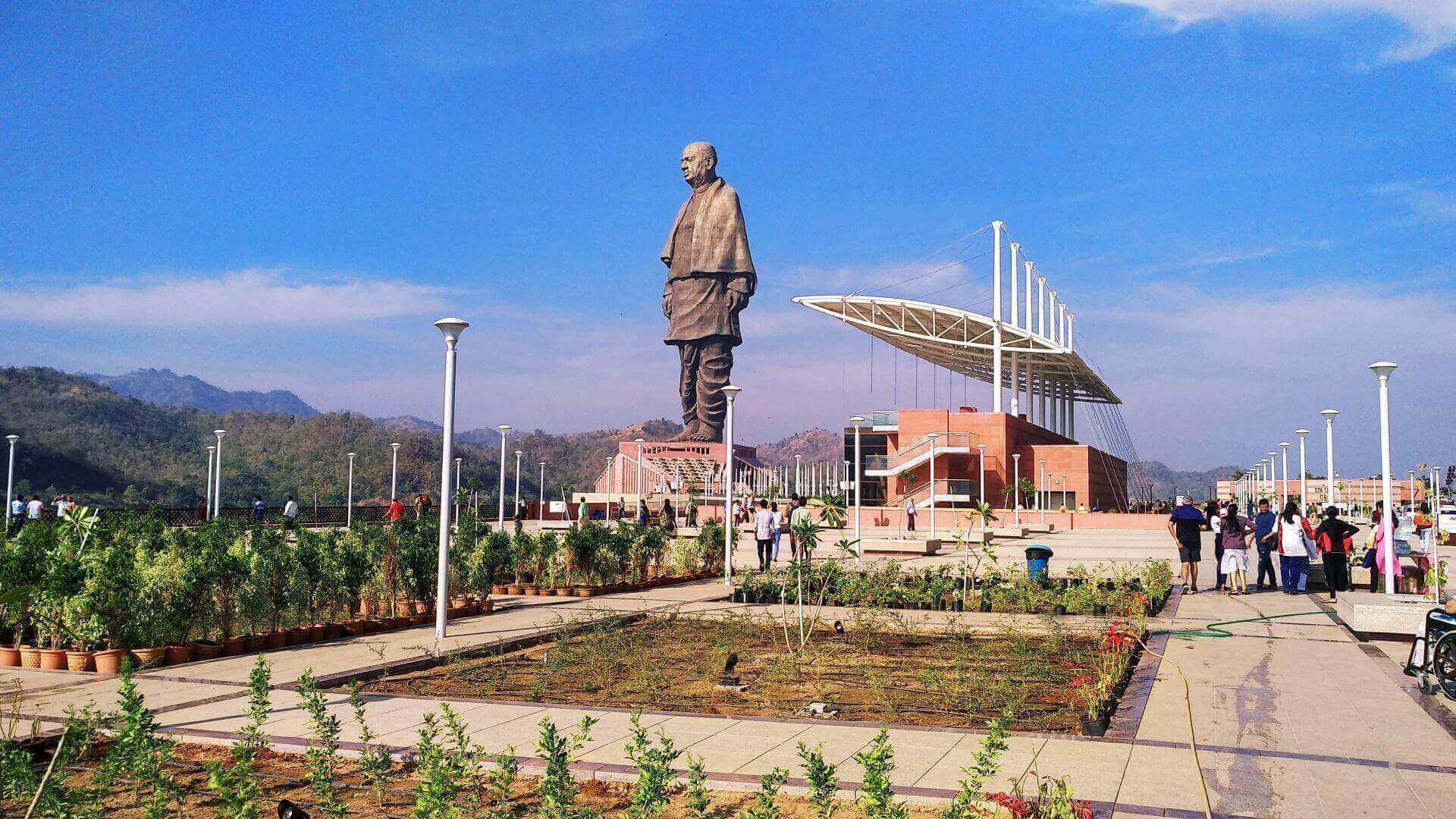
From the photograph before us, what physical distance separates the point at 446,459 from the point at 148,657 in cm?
296

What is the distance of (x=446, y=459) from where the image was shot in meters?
10.0

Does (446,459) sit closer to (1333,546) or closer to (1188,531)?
(1188,531)

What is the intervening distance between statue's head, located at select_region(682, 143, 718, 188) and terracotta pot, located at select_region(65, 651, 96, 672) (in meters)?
47.5

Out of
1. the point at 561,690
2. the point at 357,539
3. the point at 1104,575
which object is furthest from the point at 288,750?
the point at 1104,575

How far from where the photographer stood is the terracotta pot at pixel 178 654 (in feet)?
28.3

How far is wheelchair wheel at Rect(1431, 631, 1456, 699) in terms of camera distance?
7.37 m

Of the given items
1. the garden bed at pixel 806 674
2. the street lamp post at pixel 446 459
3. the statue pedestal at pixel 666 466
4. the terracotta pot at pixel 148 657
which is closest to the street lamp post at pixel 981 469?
the statue pedestal at pixel 666 466

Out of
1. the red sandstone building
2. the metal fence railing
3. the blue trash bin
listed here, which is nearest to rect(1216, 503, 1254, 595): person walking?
the blue trash bin

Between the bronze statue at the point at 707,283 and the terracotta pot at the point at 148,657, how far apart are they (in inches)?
1743

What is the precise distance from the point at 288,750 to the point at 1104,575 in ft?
46.9

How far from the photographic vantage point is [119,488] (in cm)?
5481

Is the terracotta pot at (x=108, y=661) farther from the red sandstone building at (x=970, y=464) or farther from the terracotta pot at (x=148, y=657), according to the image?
the red sandstone building at (x=970, y=464)

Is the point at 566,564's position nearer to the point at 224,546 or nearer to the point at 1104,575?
the point at 224,546

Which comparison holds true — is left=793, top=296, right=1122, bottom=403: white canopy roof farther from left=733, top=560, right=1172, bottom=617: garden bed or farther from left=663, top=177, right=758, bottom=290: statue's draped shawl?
left=733, top=560, right=1172, bottom=617: garden bed
